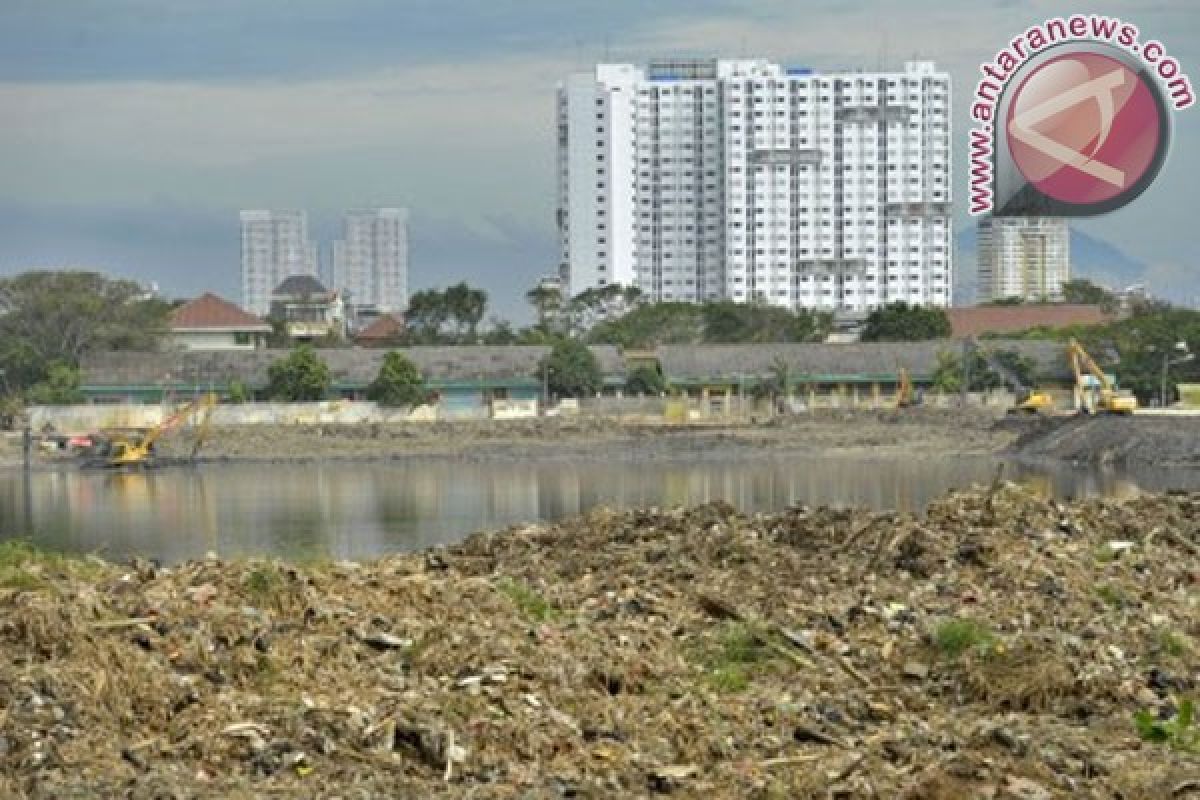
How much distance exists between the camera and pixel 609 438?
73.0 meters

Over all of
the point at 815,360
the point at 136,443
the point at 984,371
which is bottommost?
A: the point at 136,443

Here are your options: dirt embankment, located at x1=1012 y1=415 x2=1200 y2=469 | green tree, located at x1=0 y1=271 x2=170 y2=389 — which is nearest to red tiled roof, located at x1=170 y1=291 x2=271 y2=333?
green tree, located at x1=0 y1=271 x2=170 y2=389

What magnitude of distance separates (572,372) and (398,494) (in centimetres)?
3622

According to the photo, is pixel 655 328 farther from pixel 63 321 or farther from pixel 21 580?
pixel 21 580

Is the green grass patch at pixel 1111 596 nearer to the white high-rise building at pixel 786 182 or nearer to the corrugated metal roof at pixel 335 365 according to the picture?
the corrugated metal roof at pixel 335 365

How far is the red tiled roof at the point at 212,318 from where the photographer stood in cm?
10256

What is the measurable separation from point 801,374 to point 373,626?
73.9 m

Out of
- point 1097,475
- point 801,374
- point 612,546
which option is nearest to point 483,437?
point 801,374

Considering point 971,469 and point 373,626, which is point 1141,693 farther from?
point 971,469

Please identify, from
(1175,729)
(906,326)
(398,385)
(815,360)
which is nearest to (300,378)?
(398,385)

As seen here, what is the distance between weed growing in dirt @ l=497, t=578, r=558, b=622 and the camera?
15125 millimetres

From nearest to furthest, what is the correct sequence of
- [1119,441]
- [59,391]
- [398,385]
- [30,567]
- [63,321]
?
[30,567] < [1119,441] < [398,385] < [59,391] < [63,321]

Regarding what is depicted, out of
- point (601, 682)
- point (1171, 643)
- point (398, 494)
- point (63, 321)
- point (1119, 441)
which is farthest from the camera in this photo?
Result: point (63, 321)

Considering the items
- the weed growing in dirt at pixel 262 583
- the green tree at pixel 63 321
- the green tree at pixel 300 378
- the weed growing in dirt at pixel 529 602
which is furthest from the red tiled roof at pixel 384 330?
the weed growing in dirt at pixel 262 583
